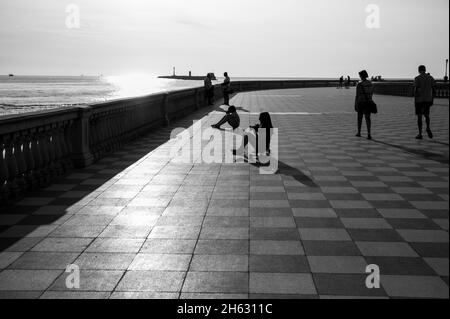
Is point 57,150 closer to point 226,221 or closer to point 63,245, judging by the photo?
point 63,245

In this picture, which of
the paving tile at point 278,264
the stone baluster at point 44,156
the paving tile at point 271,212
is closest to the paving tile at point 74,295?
the paving tile at point 278,264

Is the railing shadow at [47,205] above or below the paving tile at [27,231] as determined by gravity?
above

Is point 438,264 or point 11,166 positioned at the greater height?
point 11,166

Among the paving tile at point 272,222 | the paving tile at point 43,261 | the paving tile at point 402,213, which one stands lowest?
the paving tile at point 43,261

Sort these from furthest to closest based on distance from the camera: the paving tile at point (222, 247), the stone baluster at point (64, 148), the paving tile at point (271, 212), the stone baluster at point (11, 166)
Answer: the stone baluster at point (64, 148), the stone baluster at point (11, 166), the paving tile at point (271, 212), the paving tile at point (222, 247)

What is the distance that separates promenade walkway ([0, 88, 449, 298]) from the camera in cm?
435

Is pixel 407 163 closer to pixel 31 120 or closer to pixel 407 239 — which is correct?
pixel 407 239

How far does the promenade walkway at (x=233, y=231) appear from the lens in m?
4.35

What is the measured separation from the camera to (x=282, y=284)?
4.39 meters

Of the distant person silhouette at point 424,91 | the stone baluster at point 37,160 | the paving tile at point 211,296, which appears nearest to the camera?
the paving tile at point 211,296

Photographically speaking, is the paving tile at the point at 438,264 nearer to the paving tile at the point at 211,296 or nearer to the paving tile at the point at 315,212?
the paving tile at the point at 315,212

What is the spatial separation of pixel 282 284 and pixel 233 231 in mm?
1592

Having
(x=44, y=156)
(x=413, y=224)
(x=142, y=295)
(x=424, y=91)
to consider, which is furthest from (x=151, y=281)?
(x=424, y=91)
